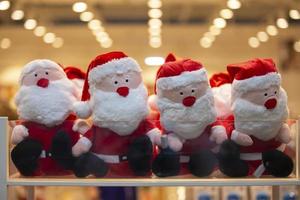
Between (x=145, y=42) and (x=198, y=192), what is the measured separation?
11.7ft

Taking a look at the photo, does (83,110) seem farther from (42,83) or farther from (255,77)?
(255,77)

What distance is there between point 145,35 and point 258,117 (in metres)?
3.58

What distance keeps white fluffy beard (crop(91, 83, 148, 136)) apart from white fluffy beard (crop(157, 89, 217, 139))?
0.23 ft

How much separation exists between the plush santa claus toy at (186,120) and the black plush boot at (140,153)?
3 cm

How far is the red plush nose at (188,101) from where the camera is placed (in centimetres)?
172

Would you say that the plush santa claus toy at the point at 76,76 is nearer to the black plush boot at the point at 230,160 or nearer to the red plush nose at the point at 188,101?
the red plush nose at the point at 188,101

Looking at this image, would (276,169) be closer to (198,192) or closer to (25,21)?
(198,192)

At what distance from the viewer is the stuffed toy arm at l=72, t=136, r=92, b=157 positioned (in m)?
1.74

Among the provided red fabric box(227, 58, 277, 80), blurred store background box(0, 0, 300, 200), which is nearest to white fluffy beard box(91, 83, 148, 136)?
red fabric box(227, 58, 277, 80)

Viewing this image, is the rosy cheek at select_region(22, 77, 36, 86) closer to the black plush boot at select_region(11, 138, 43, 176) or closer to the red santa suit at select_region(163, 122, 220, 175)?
the black plush boot at select_region(11, 138, 43, 176)

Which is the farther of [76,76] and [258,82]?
[76,76]

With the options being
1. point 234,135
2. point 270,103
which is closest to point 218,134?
point 234,135

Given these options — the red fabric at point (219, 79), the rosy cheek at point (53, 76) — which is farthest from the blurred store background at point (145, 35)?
the rosy cheek at point (53, 76)

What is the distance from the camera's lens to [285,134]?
1.78m
